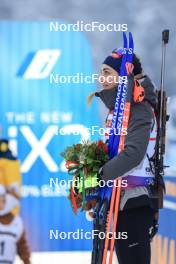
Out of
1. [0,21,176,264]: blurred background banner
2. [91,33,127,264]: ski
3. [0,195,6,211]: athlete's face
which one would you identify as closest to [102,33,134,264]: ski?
[91,33,127,264]: ski

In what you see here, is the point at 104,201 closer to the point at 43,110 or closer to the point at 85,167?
the point at 85,167

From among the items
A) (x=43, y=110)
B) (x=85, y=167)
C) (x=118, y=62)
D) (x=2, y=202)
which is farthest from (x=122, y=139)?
(x=43, y=110)

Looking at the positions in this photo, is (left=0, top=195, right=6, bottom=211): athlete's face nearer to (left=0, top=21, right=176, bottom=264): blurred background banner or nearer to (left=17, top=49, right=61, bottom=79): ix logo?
(left=0, top=21, right=176, bottom=264): blurred background banner

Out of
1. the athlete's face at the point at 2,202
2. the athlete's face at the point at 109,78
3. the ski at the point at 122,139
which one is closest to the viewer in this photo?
the ski at the point at 122,139

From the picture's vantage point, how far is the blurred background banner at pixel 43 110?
4336 millimetres

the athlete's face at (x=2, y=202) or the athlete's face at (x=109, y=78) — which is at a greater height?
the athlete's face at (x=109, y=78)

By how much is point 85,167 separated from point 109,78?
35 cm

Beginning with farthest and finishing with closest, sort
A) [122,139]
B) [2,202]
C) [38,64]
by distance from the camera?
[38,64] → [2,202] → [122,139]

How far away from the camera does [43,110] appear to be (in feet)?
14.3

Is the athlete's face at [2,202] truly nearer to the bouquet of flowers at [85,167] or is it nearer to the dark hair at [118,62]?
the bouquet of flowers at [85,167]

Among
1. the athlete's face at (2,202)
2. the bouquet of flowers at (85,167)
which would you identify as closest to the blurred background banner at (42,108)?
the athlete's face at (2,202)

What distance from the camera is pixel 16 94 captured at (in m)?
4.38

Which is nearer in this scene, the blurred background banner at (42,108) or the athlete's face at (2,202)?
the athlete's face at (2,202)

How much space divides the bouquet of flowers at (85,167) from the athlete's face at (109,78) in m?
0.22
